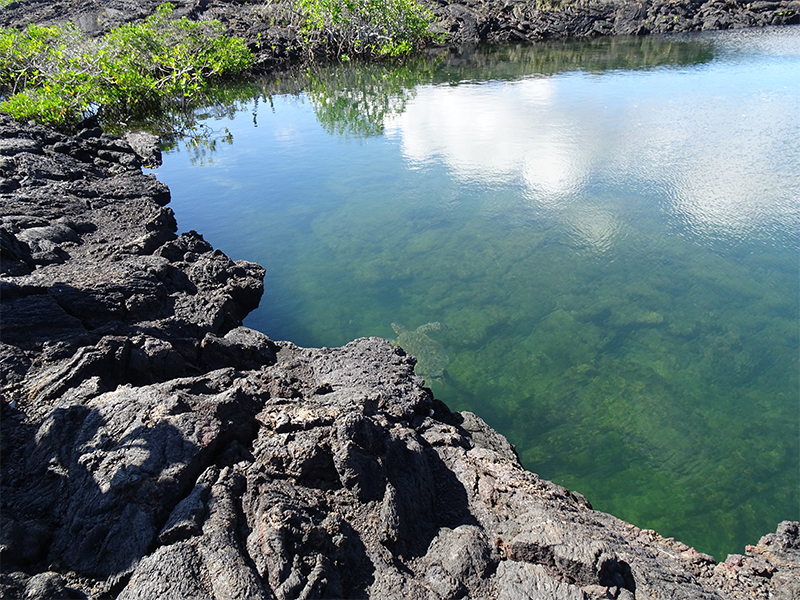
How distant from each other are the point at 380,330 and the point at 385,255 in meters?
2.00

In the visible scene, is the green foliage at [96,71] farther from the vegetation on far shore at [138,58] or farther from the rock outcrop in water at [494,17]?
the rock outcrop in water at [494,17]

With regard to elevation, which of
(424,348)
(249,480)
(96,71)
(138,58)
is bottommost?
(424,348)

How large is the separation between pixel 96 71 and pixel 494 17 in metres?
22.5

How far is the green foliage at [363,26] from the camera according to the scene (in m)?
23.0

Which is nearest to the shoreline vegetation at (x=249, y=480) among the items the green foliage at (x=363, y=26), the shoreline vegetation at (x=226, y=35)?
the shoreline vegetation at (x=226, y=35)

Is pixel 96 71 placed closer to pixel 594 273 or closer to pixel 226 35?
pixel 226 35

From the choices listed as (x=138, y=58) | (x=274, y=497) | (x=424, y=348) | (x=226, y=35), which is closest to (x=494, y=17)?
(x=226, y=35)

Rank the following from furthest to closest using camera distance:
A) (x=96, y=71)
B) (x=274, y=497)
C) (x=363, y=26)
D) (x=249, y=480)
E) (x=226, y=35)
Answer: (x=226, y=35)
(x=363, y=26)
(x=96, y=71)
(x=249, y=480)
(x=274, y=497)

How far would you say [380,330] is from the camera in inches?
253

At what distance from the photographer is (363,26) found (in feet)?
78.8

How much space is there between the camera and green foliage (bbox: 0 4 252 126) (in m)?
12.9

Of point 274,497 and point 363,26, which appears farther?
point 363,26

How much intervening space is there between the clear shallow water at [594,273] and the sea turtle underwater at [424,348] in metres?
0.13

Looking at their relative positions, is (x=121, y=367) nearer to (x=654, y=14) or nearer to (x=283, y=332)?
(x=283, y=332)
